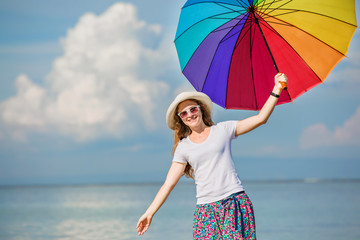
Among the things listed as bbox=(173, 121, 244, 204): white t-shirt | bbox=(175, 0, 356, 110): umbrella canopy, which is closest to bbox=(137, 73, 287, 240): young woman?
→ bbox=(173, 121, 244, 204): white t-shirt

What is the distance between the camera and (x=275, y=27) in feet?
13.3

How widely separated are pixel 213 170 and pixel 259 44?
1214 millimetres

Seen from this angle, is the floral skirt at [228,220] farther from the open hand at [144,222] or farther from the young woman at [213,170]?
the open hand at [144,222]

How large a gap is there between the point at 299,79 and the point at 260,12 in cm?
60

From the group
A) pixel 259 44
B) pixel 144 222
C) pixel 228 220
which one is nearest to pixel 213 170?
pixel 228 220

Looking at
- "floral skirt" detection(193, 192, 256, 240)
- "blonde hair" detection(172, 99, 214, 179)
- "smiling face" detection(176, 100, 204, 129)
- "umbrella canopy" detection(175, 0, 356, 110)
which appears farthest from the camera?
"umbrella canopy" detection(175, 0, 356, 110)

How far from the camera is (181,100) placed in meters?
3.62

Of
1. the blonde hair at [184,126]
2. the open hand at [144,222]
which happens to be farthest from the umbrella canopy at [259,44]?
the open hand at [144,222]

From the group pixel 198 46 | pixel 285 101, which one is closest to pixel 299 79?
pixel 285 101

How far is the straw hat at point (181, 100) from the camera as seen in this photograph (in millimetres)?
3607

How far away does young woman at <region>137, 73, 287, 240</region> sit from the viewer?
3.41m

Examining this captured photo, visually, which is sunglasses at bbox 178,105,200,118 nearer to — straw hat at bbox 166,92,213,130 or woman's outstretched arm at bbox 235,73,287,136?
straw hat at bbox 166,92,213,130

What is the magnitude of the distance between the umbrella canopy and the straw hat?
0.51 meters

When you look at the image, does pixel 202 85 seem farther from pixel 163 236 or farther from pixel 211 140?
pixel 163 236
